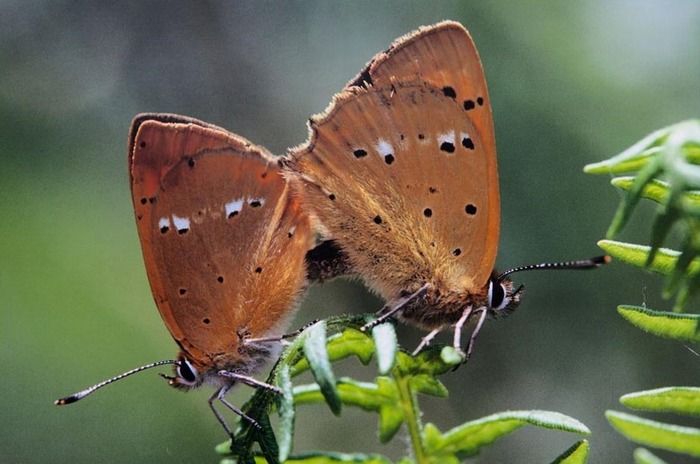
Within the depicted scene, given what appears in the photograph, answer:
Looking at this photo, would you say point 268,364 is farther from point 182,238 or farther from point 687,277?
point 687,277

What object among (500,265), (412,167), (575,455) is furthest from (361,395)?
(500,265)

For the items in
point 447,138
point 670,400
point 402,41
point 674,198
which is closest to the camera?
point 674,198

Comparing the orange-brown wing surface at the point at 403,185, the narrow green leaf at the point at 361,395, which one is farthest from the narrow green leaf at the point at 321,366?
the orange-brown wing surface at the point at 403,185

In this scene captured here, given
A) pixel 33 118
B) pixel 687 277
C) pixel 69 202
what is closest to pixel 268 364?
pixel 687 277

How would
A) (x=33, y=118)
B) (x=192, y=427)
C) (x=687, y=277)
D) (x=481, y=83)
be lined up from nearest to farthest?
(x=687, y=277), (x=481, y=83), (x=192, y=427), (x=33, y=118)

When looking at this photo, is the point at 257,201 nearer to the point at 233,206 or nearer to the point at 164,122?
the point at 233,206

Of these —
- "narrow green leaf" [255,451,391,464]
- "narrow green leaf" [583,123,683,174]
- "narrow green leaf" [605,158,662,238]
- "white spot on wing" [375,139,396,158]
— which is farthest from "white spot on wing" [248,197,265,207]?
"narrow green leaf" [605,158,662,238]

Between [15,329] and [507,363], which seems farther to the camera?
[507,363]
